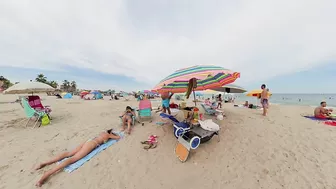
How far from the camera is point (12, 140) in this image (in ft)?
14.1

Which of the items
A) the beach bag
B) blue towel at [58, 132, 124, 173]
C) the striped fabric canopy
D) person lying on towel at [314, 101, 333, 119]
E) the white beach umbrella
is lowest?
blue towel at [58, 132, 124, 173]

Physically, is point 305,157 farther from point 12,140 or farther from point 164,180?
point 12,140

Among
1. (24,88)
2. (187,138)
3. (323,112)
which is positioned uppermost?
(24,88)

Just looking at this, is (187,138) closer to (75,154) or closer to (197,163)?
(197,163)

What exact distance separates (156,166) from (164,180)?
1.38 ft

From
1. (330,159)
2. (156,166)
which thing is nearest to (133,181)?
(156,166)

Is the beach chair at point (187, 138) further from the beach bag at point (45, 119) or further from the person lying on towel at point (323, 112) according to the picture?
the person lying on towel at point (323, 112)

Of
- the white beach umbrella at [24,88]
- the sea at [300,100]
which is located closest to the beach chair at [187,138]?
the white beach umbrella at [24,88]

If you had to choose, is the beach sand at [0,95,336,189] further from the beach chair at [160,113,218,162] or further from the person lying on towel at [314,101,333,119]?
the person lying on towel at [314,101,333,119]

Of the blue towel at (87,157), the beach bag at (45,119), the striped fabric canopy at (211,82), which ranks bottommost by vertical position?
the blue towel at (87,157)

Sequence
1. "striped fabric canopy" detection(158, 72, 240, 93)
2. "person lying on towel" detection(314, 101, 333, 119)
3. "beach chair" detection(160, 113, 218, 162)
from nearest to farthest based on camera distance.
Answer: "beach chair" detection(160, 113, 218, 162)
"striped fabric canopy" detection(158, 72, 240, 93)
"person lying on towel" detection(314, 101, 333, 119)

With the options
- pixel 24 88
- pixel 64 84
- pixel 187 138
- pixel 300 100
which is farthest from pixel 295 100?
pixel 64 84

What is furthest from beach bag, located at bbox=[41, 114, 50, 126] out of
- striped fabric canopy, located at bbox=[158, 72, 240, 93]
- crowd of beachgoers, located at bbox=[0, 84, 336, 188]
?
striped fabric canopy, located at bbox=[158, 72, 240, 93]

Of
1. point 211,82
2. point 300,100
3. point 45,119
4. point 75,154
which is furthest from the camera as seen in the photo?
point 300,100
